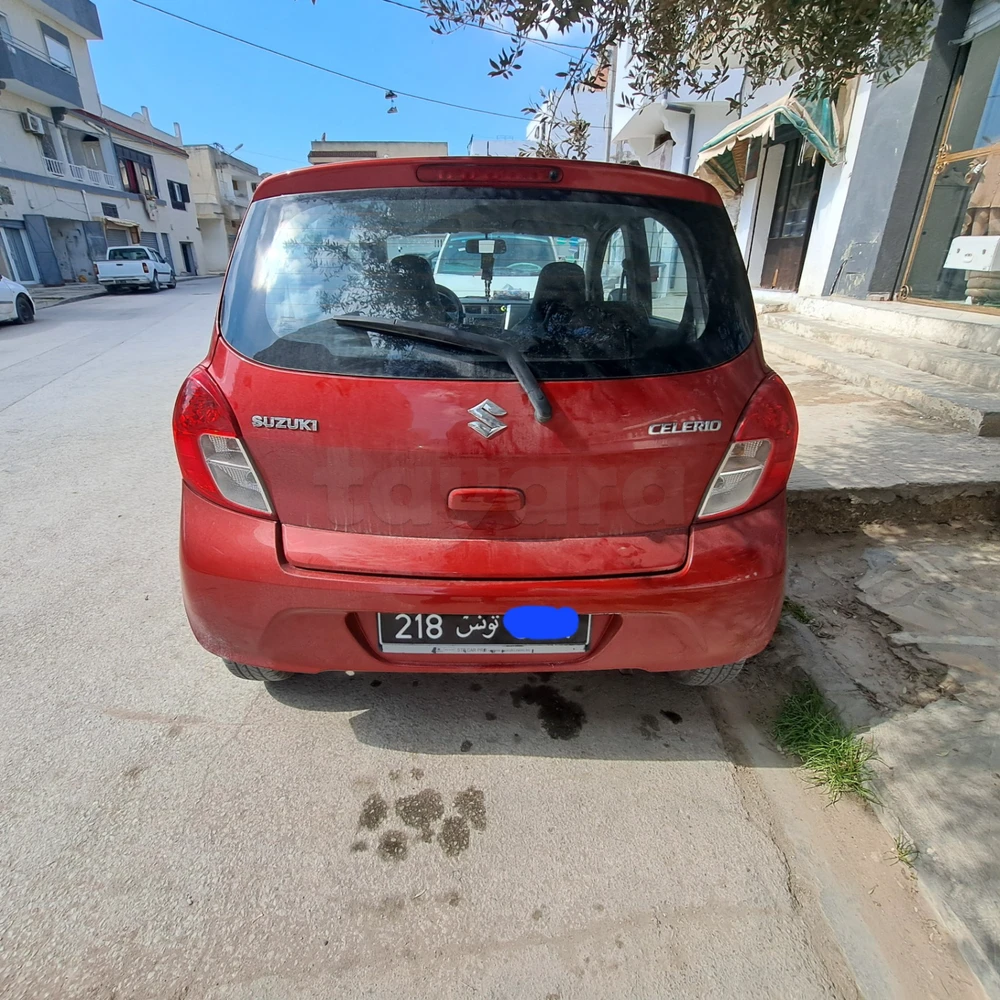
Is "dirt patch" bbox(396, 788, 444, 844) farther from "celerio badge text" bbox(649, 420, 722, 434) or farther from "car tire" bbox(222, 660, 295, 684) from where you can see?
"celerio badge text" bbox(649, 420, 722, 434)

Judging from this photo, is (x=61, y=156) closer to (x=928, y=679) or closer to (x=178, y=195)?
(x=178, y=195)

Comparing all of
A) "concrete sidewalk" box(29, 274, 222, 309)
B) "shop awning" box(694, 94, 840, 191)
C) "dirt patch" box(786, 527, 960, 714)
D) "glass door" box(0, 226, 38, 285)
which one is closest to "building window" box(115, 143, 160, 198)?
"concrete sidewalk" box(29, 274, 222, 309)

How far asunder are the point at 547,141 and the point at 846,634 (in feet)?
15.7

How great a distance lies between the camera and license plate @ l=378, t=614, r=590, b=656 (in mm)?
1729

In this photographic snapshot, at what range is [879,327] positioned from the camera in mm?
6414

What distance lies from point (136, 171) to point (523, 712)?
40.4 metres

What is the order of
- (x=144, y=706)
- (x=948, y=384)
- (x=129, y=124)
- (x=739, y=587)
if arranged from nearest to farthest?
(x=739, y=587) → (x=144, y=706) → (x=948, y=384) → (x=129, y=124)

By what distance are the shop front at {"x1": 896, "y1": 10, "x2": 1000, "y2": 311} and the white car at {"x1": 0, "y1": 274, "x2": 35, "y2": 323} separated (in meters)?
15.3

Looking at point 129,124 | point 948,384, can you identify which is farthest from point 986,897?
point 129,124

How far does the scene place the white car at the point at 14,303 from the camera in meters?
11.9

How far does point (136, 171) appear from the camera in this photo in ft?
106

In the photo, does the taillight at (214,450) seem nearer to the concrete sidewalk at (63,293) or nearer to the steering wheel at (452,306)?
the steering wheel at (452,306)

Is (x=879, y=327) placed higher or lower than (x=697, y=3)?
lower

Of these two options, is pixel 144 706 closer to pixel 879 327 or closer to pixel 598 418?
pixel 598 418
